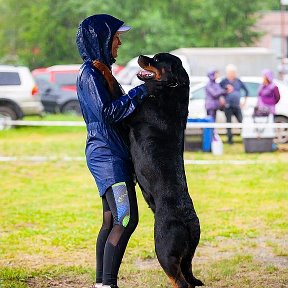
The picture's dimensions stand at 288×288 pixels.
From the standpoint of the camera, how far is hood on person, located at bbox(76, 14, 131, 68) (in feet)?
18.5

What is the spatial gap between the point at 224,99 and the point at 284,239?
11452 millimetres

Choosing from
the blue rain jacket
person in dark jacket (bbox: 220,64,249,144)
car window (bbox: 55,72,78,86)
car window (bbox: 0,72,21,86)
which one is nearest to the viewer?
the blue rain jacket

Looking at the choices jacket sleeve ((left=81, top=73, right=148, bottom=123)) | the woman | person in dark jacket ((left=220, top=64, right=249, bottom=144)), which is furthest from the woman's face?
person in dark jacket ((left=220, top=64, right=249, bottom=144))

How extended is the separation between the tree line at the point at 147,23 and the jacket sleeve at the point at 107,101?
3904 centimetres

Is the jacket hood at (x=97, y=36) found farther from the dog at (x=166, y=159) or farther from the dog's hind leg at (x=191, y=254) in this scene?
the dog's hind leg at (x=191, y=254)

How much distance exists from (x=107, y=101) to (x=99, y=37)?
0.43 m

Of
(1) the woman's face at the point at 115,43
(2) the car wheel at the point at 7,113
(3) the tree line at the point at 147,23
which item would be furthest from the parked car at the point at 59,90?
(1) the woman's face at the point at 115,43

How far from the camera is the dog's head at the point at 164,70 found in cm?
546

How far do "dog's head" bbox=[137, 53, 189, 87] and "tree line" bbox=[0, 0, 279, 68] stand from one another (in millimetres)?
39139

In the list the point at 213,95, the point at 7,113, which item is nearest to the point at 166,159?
the point at 213,95

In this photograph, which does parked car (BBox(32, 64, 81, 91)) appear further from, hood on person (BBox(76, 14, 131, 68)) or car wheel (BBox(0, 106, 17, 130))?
hood on person (BBox(76, 14, 131, 68))

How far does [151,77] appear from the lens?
550 cm

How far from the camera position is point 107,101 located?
18.2ft

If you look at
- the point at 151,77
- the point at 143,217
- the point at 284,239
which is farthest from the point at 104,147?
the point at 143,217
